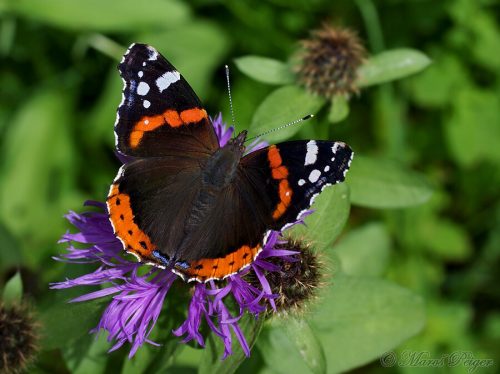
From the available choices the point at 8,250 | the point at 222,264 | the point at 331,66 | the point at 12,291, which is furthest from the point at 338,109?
the point at 8,250

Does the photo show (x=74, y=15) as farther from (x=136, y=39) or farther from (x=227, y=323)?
(x=227, y=323)

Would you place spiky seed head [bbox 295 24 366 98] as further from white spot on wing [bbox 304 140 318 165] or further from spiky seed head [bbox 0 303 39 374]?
spiky seed head [bbox 0 303 39 374]

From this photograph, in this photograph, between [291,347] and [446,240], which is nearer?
[291,347]

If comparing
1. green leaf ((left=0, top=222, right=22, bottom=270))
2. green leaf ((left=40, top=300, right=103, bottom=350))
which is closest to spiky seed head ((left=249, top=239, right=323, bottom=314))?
green leaf ((left=40, top=300, right=103, bottom=350))

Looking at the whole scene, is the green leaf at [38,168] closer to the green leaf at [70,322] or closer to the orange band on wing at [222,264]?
the green leaf at [70,322]

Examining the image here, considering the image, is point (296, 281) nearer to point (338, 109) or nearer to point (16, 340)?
point (338, 109)

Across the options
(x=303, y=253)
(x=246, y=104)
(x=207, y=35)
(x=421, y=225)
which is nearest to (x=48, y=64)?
(x=207, y=35)
